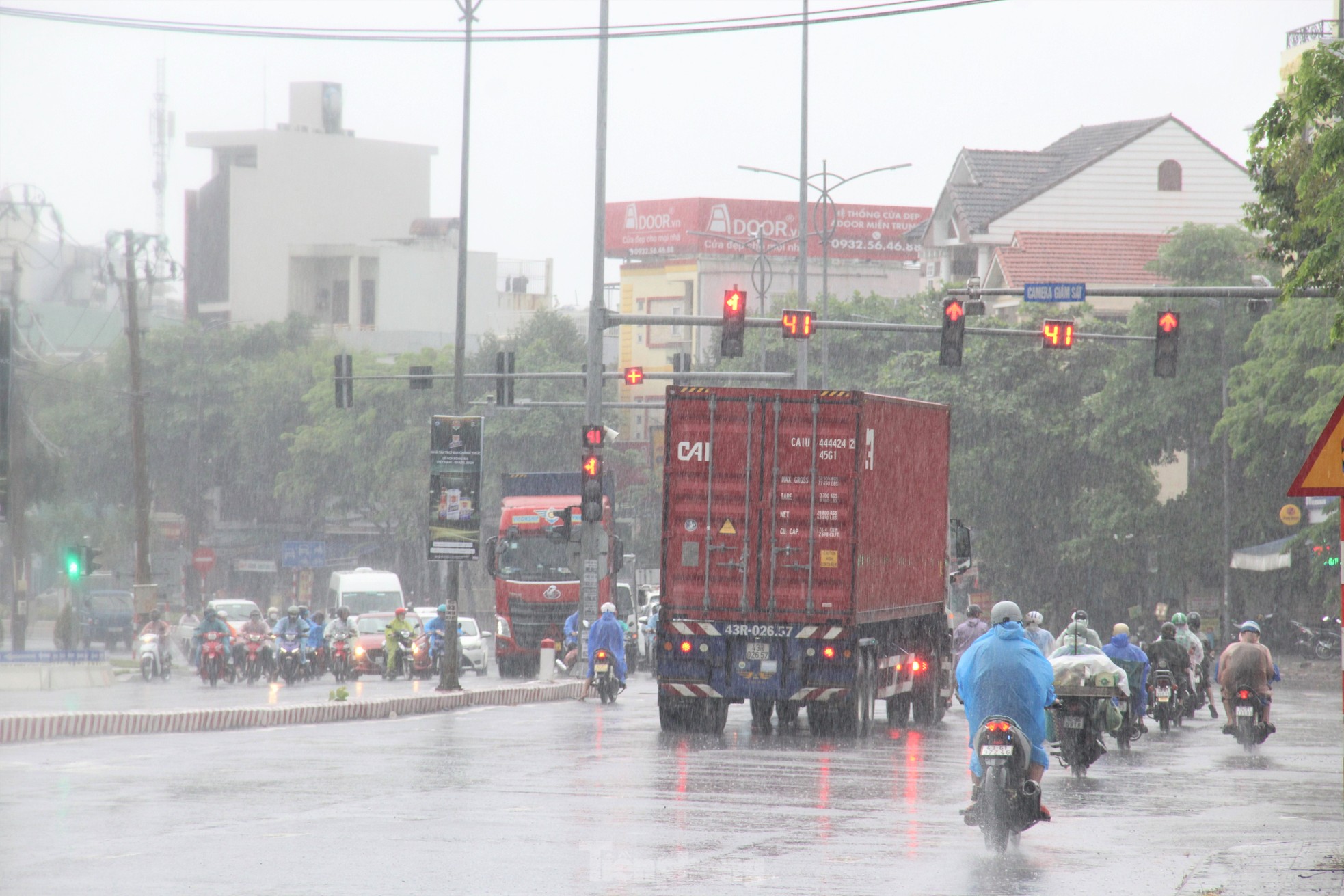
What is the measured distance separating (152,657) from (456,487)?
11.0 meters

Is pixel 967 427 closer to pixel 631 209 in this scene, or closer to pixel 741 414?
pixel 741 414

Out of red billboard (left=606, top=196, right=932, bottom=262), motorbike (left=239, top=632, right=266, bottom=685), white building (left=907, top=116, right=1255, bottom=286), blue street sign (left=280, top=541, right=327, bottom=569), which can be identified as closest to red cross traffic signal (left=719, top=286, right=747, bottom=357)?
motorbike (left=239, top=632, right=266, bottom=685)

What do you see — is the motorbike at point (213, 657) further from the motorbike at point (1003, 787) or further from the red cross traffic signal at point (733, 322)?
the motorbike at point (1003, 787)

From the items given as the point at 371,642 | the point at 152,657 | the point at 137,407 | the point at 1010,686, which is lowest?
the point at 371,642

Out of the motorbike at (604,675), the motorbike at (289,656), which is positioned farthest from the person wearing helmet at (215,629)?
the motorbike at (604,675)

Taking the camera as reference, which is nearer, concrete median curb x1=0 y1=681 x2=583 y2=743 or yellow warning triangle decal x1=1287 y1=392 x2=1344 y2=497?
yellow warning triangle decal x1=1287 y1=392 x2=1344 y2=497

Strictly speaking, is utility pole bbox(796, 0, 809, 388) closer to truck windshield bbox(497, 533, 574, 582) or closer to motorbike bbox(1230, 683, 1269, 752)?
truck windshield bbox(497, 533, 574, 582)

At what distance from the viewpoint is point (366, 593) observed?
46625mm

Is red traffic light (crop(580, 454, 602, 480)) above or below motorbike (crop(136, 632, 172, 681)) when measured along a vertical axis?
above

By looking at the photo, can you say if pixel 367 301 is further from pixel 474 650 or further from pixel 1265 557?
pixel 1265 557

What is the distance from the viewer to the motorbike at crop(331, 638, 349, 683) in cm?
3600

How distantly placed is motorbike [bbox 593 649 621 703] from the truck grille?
895 cm

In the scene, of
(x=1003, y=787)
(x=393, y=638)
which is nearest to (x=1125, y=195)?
(x=393, y=638)

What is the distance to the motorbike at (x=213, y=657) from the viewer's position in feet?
115
